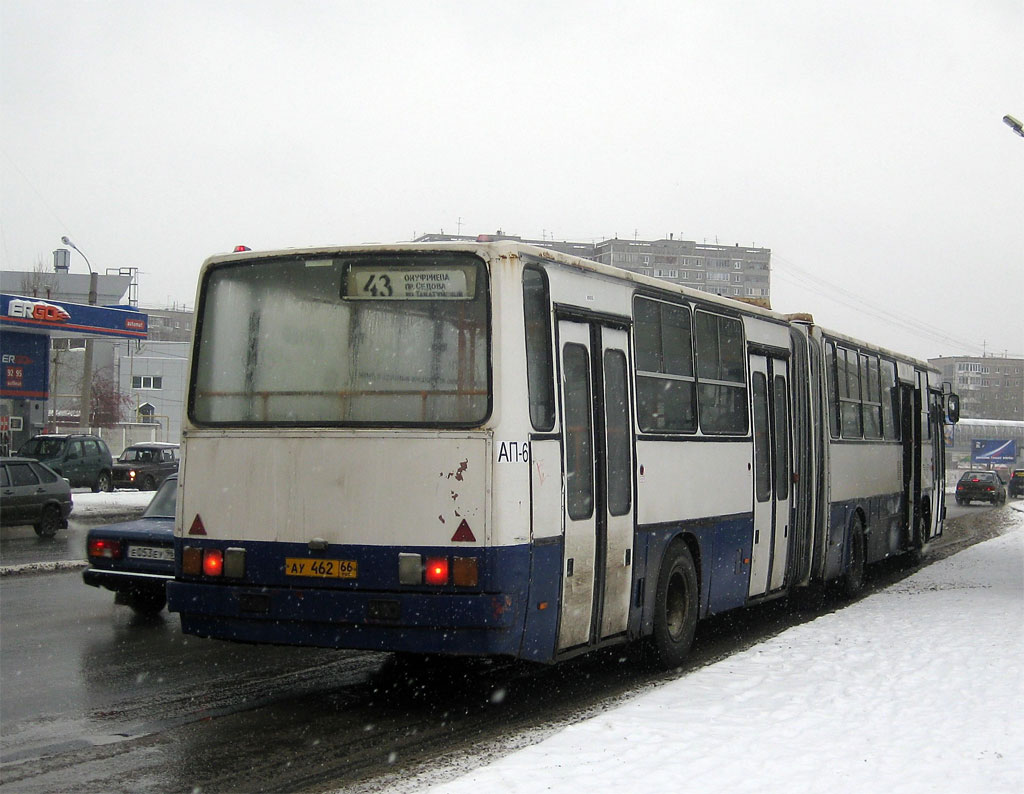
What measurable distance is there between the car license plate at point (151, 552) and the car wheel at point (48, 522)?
459 inches

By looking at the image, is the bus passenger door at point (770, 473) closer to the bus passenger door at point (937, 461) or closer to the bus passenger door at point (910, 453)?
the bus passenger door at point (910, 453)

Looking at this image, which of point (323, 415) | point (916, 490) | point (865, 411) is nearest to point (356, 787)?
point (323, 415)

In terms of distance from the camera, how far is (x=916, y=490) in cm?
1981

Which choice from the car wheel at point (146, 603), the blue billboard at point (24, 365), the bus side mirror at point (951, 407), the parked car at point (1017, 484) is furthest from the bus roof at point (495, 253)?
the parked car at point (1017, 484)

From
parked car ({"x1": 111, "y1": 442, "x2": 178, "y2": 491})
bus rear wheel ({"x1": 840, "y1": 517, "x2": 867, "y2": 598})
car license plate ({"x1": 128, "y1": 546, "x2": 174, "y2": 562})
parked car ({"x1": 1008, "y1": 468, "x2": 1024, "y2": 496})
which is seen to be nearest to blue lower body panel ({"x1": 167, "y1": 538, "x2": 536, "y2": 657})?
car license plate ({"x1": 128, "y1": 546, "x2": 174, "y2": 562})

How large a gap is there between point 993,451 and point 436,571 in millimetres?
89730

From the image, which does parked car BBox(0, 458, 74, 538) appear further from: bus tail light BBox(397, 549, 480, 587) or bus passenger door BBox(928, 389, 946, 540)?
bus tail light BBox(397, 549, 480, 587)

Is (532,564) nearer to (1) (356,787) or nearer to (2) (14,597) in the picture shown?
(1) (356,787)

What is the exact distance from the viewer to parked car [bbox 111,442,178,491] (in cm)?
3709

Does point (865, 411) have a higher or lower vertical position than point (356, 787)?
higher

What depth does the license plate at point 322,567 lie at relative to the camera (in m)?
7.69

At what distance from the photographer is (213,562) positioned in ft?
26.6

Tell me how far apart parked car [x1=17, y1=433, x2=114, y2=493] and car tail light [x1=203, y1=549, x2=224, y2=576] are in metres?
30.1

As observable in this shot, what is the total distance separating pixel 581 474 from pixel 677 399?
2.03 meters
